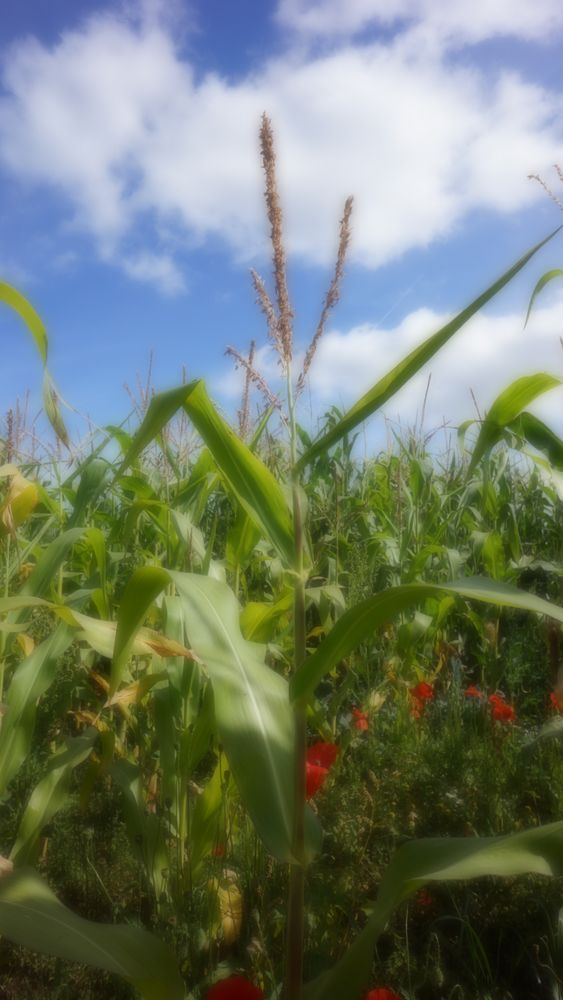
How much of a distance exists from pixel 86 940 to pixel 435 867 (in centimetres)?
40

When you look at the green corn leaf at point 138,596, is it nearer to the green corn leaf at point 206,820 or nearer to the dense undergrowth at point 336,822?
the dense undergrowth at point 336,822

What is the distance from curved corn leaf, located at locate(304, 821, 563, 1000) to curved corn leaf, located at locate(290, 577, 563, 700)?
0.78 ft

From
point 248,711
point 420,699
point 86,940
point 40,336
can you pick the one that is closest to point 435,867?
point 248,711

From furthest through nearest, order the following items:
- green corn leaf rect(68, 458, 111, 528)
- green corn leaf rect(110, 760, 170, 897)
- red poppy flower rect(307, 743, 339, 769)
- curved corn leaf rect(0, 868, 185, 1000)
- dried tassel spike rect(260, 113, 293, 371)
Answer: green corn leaf rect(68, 458, 111, 528) → red poppy flower rect(307, 743, 339, 769) → green corn leaf rect(110, 760, 170, 897) → dried tassel spike rect(260, 113, 293, 371) → curved corn leaf rect(0, 868, 185, 1000)

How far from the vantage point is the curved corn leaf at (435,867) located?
2.68 ft

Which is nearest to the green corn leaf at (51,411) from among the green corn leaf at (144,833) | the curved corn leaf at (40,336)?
the curved corn leaf at (40,336)

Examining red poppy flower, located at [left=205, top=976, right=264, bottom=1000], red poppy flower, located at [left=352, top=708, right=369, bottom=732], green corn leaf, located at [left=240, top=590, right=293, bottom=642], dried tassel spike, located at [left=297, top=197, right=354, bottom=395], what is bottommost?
red poppy flower, located at [left=205, top=976, right=264, bottom=1000]

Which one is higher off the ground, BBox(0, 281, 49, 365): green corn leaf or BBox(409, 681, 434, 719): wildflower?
BBox(0, 281, 49, 365): green corn leaf

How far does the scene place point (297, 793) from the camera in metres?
0.96

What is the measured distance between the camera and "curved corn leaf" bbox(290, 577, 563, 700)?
0.84m


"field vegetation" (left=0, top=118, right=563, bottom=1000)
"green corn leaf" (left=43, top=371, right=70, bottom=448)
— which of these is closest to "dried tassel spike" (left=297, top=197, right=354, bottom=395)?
"field vegetation" (left=0, top=118, right=563, bottom=1000)

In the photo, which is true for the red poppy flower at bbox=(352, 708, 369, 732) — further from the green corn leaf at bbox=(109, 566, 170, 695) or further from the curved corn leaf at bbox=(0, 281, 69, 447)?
the curved corn leaf at bbox=(0, 281, 69, 447)

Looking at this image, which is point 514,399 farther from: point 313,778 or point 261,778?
point 313,778

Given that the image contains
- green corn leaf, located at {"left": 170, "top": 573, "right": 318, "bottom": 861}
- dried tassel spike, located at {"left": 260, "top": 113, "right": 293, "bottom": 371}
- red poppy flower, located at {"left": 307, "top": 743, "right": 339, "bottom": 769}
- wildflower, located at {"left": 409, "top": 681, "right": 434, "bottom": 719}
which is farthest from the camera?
wildflower, located at {"left": 409, "top": 681, "right": 434, "bottom": 719}
